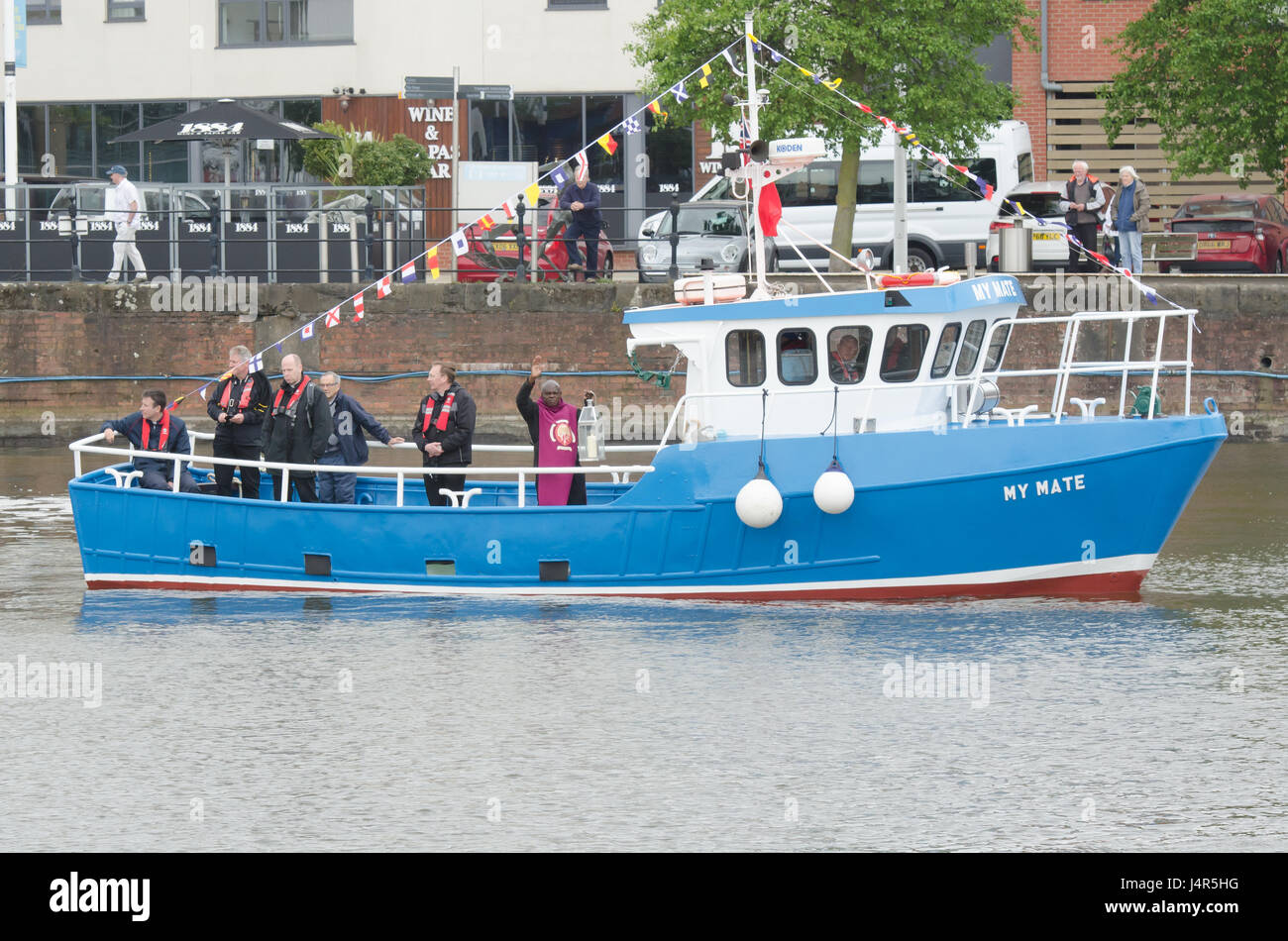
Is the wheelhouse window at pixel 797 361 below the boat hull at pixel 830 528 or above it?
above

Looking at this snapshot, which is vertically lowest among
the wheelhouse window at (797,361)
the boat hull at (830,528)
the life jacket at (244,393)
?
the boat hull at (830,528)

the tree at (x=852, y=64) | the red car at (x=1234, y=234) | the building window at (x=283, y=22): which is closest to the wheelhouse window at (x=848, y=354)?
the tree at (x=852, y=64)

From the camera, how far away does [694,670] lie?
12.1 meters

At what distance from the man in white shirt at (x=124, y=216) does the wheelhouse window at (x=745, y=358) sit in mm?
12594

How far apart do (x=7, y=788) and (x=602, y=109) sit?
27451 millimetres

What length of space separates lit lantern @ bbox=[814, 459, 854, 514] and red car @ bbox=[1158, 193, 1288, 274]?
1337 centimetres

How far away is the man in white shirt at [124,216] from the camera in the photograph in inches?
974

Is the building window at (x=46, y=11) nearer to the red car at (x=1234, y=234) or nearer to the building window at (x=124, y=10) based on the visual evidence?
the building window at (x=124, y=10)

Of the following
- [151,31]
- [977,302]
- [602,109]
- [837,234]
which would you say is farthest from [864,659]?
[151,31]

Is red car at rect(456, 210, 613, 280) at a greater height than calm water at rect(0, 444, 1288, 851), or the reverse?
red car at rect(456, 210, 613, 280)

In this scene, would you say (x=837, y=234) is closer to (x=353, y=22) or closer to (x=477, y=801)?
(x=353, y=22)

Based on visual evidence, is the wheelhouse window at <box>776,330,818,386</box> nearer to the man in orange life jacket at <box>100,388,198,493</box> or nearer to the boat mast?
the boat mast

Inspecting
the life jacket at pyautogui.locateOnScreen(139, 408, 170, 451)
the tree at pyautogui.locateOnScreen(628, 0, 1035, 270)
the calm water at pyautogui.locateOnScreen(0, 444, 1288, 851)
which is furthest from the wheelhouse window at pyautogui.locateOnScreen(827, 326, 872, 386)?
the tree at pyautogui.locateOnScreen(628, 0, 1035, 270)

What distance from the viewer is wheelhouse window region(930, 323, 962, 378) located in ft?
47.3
